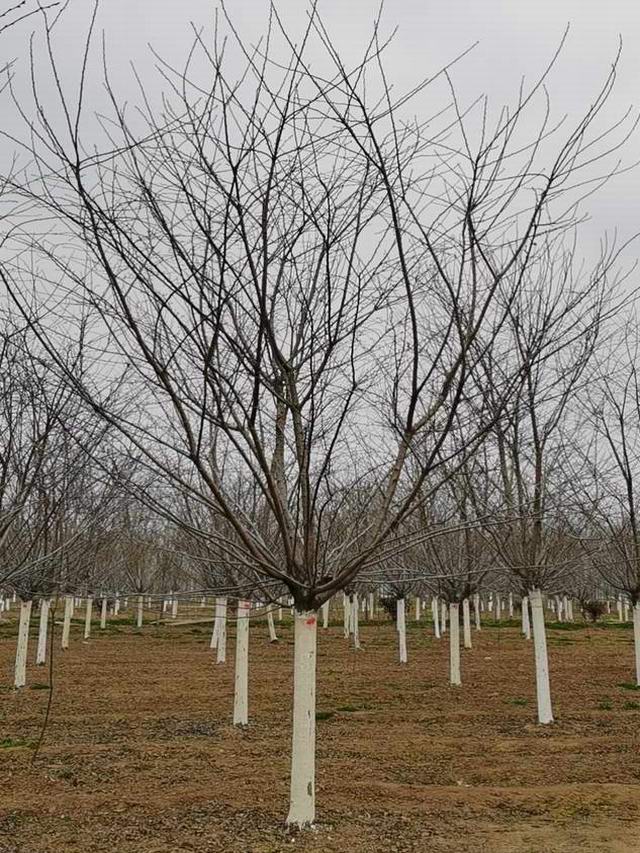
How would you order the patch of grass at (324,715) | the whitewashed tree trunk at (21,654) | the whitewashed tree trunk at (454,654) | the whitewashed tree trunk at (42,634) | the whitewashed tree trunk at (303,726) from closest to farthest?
the whitewashed tree trunk at (303,726), the patch of grass at (324,715), the whitewashed tree trunk at (21,654), the whitewashed tree trunk at (454,654), the whitewashed tree trunk at (42,634)

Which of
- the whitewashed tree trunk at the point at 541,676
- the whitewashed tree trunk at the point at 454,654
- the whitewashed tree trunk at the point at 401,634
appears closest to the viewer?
the whitewashed tree trunk at the point at 541,676

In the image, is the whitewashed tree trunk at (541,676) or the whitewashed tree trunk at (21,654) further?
the whitewashed tree trunk at (21,654)

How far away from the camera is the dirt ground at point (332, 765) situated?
531 cm

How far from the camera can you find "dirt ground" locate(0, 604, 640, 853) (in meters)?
5.31

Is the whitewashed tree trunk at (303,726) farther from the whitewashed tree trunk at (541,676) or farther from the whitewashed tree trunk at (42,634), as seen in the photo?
the whitewashed tree trunk at (42,634)

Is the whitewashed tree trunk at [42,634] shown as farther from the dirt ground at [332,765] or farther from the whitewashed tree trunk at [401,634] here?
the whitewashed tree trunk at [401,634]

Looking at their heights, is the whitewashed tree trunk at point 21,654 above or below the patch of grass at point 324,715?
above

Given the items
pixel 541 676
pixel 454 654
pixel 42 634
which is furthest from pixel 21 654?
pixel 541 676

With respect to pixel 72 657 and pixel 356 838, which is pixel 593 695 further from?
pixel 72 657

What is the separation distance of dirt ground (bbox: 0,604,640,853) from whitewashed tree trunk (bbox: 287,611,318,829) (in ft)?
Answer: 0.55

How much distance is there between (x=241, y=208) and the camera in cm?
422

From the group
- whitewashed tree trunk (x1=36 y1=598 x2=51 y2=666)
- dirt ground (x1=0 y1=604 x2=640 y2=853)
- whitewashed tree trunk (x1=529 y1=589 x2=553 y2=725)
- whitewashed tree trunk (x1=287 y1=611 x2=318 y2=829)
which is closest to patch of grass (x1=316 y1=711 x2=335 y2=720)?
dirt ground (x1=0 y1=604 x2=640 y2=853)

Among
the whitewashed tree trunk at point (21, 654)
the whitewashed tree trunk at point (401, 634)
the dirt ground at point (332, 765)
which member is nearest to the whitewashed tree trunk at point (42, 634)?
the dirt ground at point (332, 765)

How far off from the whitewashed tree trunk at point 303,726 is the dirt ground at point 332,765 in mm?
168
